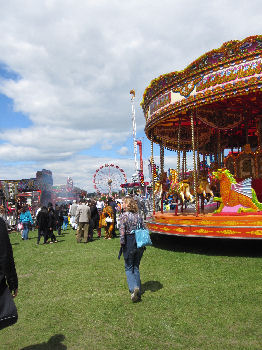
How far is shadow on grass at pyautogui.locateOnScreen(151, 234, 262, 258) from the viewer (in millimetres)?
8295

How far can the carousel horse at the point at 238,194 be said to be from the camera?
8.64 meters

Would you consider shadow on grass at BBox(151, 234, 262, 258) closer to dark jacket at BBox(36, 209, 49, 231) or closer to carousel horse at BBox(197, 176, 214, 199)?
carousel horse at BBox(197, 176, 214, 199)

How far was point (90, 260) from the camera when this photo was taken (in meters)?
8.35

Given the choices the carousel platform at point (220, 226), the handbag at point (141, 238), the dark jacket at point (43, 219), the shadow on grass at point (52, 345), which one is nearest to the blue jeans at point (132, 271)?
the handbag at point (141, 238)

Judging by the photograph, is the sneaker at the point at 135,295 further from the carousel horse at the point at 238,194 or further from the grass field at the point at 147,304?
the carousel horse at the point at 238,194

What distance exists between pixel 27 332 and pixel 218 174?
7.02m

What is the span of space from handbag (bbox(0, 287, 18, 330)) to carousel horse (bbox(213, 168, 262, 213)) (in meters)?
7.13

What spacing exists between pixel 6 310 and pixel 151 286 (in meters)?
3.41

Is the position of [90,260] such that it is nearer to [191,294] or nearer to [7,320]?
[191,294]

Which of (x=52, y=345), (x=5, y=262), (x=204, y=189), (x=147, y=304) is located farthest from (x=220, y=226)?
(x=5, y=262)

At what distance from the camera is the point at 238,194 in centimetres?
889

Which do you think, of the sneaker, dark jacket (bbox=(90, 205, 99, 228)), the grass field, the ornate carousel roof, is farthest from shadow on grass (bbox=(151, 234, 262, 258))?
the ornate carousel roof

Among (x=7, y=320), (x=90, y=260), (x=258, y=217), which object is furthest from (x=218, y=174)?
(x=7, y=320)

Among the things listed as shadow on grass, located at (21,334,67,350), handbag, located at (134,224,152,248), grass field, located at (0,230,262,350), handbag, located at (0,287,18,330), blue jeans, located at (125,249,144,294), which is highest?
handbag, located at (134,224,152,248)
